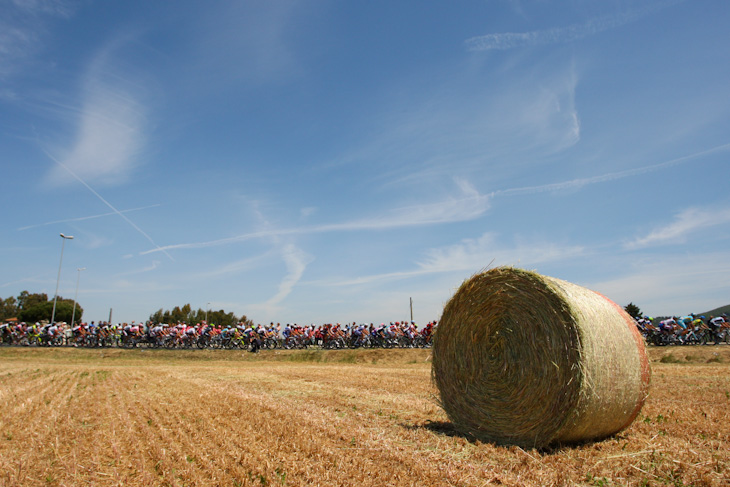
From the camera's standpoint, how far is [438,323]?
7820mm

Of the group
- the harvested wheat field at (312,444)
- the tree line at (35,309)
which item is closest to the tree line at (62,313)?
the tree line at (35,309)

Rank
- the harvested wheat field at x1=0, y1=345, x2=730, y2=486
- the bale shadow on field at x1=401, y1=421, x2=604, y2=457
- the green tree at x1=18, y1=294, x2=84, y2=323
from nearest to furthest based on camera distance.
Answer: the harvested wheat field at x1=0, y1=345, x2=730, y2=486, the bale shadow on field at x1=401, y1=421, x2=604, y2=457, the green tree at x1=18, y1=294, x2=84, y2=323

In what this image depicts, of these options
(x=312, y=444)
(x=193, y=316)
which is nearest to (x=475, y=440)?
(x=312, y=444)

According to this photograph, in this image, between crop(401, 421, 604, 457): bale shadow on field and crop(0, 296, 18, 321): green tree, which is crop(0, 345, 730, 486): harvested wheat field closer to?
crop(401, 421, 604, 457): bale shadow on field

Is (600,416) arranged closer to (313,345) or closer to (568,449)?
(568,449)

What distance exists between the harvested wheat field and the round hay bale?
35cm

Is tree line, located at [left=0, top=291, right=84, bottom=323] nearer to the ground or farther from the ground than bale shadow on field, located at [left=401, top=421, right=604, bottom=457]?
farther from the ground

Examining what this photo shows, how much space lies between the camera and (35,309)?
7981cm

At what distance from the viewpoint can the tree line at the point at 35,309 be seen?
80.0 m

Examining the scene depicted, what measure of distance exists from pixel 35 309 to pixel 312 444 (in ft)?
306

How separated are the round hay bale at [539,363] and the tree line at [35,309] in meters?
82.9

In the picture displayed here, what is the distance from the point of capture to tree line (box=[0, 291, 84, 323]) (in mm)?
80000

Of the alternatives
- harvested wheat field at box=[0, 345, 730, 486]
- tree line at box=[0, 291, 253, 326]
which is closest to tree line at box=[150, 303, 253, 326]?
tree line at box=[0, 291, 253, 326]

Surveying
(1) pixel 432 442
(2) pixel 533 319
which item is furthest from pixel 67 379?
(2) pixel 533 319
